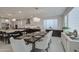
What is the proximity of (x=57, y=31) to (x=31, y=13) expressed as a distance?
2.26 metres

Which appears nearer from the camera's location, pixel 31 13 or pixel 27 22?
pixel 27 22

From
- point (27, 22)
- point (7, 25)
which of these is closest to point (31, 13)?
point (27, 22)

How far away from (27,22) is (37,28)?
70 cm
